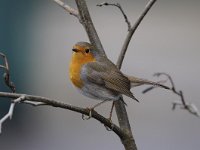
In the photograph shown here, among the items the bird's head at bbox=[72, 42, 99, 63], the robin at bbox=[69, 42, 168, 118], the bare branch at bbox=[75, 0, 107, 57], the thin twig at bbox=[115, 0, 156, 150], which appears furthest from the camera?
the bird's head at bbox=[72, 42, 99, 63]

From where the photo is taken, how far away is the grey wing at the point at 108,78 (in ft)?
11.0

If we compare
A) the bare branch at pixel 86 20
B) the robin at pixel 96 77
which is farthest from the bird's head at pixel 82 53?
the bare branch at pixel 86 20

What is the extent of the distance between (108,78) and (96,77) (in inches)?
3.0

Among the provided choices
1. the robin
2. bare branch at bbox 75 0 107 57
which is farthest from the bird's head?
bare branch at bbox 75 0 107 57

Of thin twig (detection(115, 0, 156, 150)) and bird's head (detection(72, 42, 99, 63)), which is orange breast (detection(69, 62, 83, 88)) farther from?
thin twig (detection(115, 0, 156, 150))

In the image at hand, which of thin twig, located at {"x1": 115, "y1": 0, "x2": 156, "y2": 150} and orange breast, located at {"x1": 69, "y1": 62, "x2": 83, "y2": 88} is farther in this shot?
orange breast, located at {"x1": 69, "y1": 62, "x2": 83, "y2": 88}

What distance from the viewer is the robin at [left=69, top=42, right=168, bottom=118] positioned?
334 centimetres

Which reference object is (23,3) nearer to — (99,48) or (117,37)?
(117,37)

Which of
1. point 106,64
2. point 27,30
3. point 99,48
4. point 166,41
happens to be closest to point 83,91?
point 106,64

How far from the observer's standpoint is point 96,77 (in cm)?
354

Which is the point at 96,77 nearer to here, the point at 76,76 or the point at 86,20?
the point at 76,76

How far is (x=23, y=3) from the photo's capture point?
8242 mm

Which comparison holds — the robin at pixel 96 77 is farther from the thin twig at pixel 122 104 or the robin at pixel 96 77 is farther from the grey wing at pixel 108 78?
the thin twig at pixel 122 104

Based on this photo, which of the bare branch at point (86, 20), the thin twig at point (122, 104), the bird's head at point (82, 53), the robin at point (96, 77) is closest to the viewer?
the thin twig at point (122, 104)
